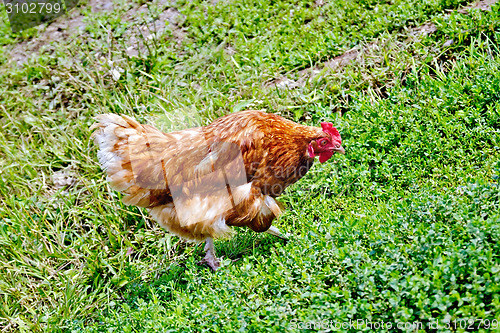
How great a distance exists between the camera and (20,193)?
212 inches

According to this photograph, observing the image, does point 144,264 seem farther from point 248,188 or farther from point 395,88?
point 395,88

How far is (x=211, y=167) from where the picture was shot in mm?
3961

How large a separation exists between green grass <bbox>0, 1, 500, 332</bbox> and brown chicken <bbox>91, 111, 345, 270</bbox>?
0.41m

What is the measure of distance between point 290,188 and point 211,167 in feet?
3.97

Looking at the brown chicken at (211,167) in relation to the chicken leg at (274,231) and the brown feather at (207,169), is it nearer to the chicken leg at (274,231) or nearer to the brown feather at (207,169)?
the brown feather at (207,169)

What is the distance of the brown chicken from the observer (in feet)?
13.0

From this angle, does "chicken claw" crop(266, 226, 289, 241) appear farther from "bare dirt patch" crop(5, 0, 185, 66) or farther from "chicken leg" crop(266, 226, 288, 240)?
"bare dirt patch" crop(5, 0, 185, 66)

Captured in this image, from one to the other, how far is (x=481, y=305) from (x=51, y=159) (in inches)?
198

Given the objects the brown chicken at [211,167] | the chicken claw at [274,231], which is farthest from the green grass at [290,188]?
the brown chicken at [211,167]

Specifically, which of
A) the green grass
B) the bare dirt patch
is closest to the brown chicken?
the green grass

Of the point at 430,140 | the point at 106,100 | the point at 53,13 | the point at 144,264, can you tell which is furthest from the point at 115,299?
the point at 53,13

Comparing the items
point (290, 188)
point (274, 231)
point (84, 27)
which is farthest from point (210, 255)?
point (84, 27)

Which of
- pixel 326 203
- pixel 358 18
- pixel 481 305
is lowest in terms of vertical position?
pixel 326 203

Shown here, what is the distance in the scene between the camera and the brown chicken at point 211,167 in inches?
156
